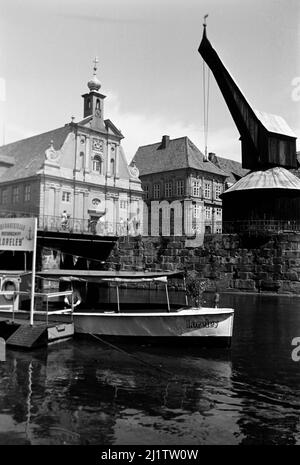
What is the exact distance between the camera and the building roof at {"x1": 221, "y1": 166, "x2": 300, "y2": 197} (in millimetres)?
46312

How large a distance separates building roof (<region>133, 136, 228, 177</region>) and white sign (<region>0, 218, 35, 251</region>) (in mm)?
57180

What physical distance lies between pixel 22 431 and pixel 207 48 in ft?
140

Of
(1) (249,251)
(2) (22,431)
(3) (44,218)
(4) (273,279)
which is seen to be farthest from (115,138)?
(2) (22,431)

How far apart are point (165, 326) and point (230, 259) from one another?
2662cm

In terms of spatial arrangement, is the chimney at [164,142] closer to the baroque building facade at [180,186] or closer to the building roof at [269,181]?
the baroque building facade at [180,186]

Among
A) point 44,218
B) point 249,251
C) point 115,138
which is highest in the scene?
point 115,138

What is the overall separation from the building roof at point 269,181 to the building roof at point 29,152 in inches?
875

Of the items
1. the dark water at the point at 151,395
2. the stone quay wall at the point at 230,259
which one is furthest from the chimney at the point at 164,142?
the dark water at the point at 151,395

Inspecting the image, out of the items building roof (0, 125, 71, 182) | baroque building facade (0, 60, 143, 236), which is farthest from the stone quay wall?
building roof (0, 125, 71, 182)

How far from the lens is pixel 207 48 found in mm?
44375

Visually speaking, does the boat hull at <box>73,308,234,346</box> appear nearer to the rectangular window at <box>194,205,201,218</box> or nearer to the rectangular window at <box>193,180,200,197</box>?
the rectangular window at <box>194,205,201,218</box>

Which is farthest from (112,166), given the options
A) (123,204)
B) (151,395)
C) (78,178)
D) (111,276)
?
(151,395)
